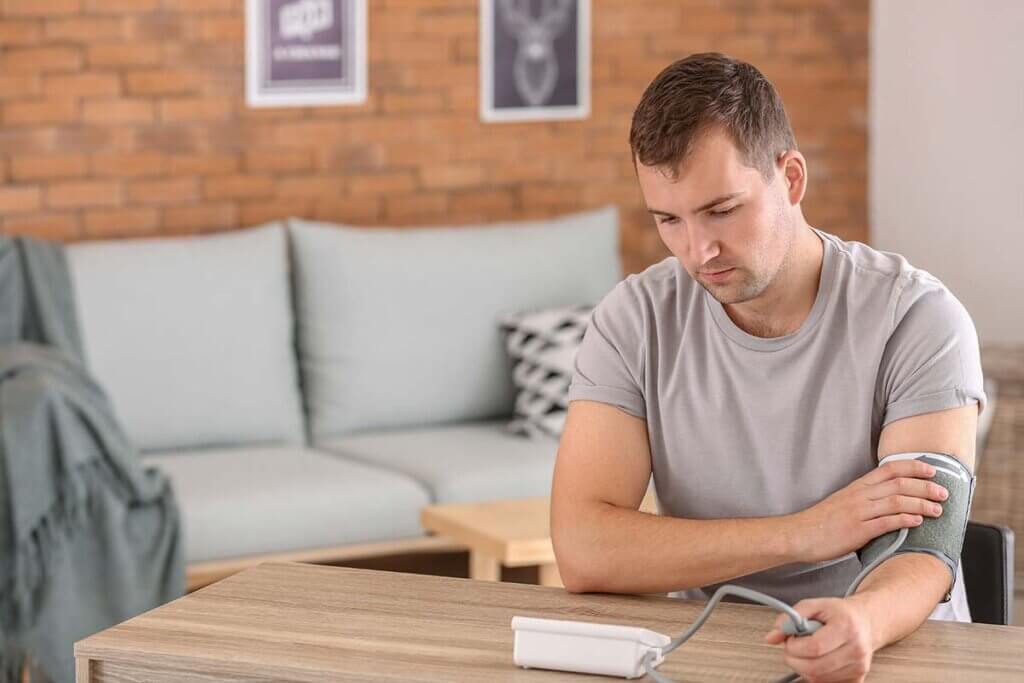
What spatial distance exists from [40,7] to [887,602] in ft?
11.0

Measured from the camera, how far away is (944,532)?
176cm

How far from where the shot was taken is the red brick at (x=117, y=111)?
4.39m

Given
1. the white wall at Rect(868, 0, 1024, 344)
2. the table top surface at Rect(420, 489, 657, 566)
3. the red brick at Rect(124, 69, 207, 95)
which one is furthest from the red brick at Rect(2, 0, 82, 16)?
the white wall at Rect(868, 0, 1024, 344)

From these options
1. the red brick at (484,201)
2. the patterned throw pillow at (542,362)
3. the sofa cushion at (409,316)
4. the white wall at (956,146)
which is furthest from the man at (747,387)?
the white wall at (956,146)

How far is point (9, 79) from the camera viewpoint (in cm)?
427

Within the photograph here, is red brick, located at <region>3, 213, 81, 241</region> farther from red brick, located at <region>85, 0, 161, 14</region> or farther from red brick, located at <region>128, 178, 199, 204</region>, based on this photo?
red brick, located at <region>85, 0, 161, 14</region>

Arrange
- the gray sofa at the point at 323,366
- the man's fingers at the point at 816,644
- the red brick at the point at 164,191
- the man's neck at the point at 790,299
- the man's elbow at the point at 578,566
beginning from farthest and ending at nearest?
the red brick at the point at 164,191 < the gray sofa at the point at 323,366 < the man's neck at the point at 790,299 < the man's elbow at the point at 578,566 < the man's fingers at the point at 816,644

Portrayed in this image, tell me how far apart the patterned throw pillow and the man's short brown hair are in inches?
95.8

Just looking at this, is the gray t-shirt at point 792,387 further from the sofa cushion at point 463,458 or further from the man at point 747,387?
the sofa cushion at point 463,458

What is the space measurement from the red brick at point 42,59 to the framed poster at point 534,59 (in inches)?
48.6

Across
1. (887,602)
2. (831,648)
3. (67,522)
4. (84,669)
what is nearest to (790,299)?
(887,602)

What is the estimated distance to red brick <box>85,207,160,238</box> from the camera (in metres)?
4.45

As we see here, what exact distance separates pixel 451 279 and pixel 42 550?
4.88 ft

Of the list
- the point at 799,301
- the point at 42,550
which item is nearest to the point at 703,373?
the point at 799,301
